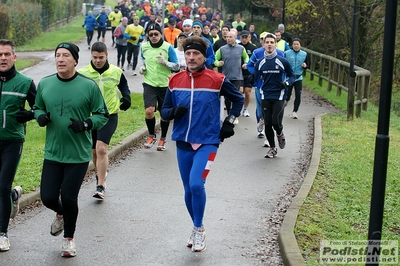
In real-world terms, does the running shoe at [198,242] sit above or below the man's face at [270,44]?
below

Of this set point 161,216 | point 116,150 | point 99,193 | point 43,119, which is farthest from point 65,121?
point 116,150

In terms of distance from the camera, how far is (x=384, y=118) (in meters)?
4.88

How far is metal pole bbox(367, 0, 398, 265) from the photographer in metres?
4.84

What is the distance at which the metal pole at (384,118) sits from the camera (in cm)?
484

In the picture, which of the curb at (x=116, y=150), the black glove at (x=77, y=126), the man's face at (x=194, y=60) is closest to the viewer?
the black glove at (x=77, y=126)

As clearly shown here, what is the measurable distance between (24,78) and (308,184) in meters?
4.27

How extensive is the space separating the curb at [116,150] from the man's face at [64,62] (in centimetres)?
251

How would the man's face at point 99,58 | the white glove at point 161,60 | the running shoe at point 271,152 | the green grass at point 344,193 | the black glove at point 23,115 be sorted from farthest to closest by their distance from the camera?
the running shoe at point 271,152, the white glove at point 161,60, the man's face at point 99,58, the green grass at point 344,193, the black glove at point 23,115

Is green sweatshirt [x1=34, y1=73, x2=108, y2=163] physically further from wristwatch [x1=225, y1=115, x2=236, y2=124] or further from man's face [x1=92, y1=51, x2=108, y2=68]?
man's face [x1=92, y1=51, x2=108, y2=68]

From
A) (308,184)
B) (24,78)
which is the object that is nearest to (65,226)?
(24,78)

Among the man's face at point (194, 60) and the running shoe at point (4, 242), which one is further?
the man's face at point (194, 60)

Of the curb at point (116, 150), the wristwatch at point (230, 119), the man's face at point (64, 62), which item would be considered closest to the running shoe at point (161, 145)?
the curb at point (116, 150)

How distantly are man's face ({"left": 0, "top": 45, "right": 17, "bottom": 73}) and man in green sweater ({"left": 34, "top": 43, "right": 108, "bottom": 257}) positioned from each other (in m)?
0.47

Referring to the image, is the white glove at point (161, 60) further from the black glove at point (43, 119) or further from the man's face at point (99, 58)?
the black glove at point (43, 119)
